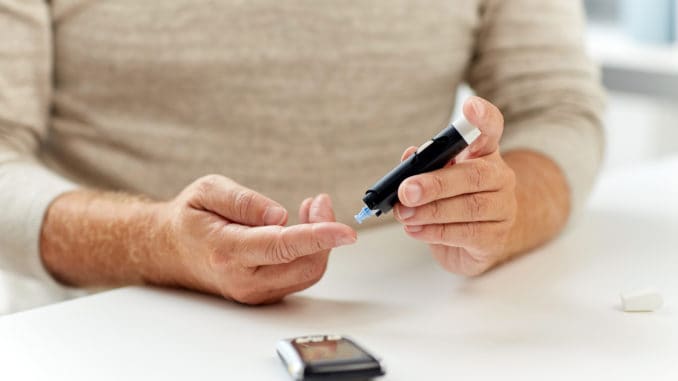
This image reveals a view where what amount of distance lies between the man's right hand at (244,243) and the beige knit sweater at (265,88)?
1.08 ft

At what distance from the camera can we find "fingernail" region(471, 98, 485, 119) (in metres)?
0.78

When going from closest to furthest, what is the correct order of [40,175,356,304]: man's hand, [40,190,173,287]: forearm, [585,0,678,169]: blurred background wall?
[40,175,356,304]: man's hand
[40,190,173,287]: forearm
[585,0,678,169]: blurred background wall

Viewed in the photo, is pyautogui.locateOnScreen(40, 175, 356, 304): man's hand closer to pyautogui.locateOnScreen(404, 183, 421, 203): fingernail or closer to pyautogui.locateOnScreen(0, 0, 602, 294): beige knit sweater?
pyautogui.locateOnScreen(404, 183, 421, 203): fingernail

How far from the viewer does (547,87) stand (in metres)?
1.26

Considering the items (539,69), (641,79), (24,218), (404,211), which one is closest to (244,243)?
(404,211)

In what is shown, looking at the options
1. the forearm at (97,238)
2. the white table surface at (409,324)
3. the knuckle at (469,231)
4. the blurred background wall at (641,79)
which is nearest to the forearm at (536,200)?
the white table surface at (409,324)

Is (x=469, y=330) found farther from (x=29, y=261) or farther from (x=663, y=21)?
(x=663, y=21)

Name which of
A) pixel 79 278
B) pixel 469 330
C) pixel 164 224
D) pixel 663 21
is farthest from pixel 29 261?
pixel 663 21

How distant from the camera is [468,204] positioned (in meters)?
0.82

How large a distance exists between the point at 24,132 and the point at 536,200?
61 centimetres

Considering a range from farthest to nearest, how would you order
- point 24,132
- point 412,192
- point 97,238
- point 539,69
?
point 539,69 < point 24,132 < point 97,238 < point 412,192

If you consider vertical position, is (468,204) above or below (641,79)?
above

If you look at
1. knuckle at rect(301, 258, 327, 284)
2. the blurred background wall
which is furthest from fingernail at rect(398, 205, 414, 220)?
the blurred background wall

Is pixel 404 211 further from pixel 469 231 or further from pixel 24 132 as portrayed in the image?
pixel 24 132
